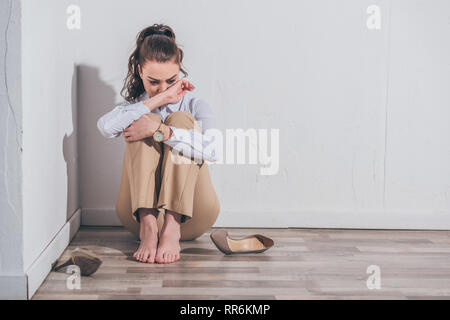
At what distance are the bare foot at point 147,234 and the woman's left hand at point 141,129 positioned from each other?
0.27m

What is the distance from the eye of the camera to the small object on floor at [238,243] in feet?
5.96

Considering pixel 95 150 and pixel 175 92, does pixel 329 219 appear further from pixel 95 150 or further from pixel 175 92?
pixel 95 150

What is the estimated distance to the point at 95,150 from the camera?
7.40 feet

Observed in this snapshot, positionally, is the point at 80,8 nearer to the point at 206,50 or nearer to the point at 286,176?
the point at 206,50

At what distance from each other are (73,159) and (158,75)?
613 mm

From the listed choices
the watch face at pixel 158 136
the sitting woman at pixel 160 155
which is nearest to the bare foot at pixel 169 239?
the sitting woman at pixel 160 155

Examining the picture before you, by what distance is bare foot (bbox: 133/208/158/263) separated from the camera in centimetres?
172

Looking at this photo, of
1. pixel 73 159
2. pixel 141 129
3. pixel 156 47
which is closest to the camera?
pixel 141 129

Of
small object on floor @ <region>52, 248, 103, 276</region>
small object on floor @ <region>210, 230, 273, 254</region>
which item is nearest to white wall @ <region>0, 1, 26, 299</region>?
small object on floor @ <region>52, 248, 103, 276</region>

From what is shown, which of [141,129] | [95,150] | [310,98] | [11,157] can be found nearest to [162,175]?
[141,129]

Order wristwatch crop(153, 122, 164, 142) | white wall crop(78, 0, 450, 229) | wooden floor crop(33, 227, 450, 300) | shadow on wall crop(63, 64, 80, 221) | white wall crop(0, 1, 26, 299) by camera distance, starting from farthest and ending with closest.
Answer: white wall crop(78, 0, 450, 229) < shadow on wall crop(63, 64, 80, 221) < wristwatch crop(153, 122, 164, 142) < wooden floor crop(33, 227, 450, 300) < white wall crop(0, 1, 26, 299)

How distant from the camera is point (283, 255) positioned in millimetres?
1828

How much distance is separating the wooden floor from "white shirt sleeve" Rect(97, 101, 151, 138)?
463 millimetres

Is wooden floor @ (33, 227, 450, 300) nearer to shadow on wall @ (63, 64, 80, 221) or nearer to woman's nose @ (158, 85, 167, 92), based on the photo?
shadow on wall @ (63, 64, 80, 221)
